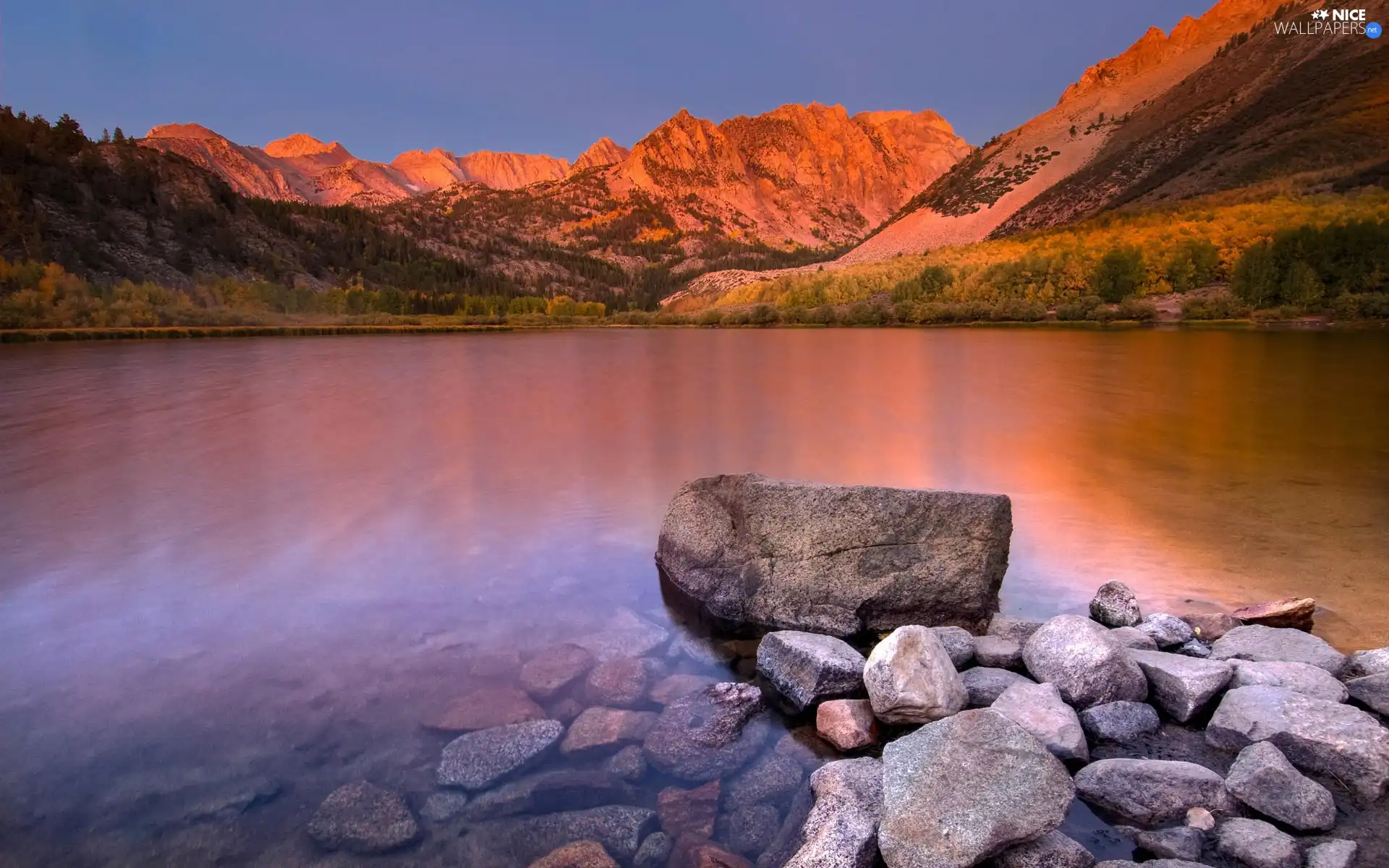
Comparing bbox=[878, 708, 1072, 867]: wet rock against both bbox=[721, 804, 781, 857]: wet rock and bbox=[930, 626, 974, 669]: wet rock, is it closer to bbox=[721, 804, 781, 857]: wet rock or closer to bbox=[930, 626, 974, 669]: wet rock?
bbox=[721, 804, 781, 857]: wet rock

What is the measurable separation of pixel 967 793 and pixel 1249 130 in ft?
391

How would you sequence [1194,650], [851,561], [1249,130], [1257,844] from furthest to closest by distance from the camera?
[1249,130], [851,561], [1194,650], [1257,844]

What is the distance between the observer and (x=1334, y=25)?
344 feet

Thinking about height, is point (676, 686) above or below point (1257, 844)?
below

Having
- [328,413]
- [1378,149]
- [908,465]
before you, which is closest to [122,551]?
[908,465]

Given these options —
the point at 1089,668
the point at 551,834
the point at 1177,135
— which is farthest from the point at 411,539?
the point at 1177,135

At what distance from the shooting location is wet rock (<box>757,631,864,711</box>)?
431 cm

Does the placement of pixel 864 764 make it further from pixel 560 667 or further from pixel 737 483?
pixel 737 483

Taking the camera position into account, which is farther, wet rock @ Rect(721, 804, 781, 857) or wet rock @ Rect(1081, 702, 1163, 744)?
wet rock @ Rect(1081, 702, 1163, 744)

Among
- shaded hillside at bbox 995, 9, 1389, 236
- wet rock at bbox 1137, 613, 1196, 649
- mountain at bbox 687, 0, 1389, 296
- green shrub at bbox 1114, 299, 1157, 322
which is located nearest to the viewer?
wet rock at bbox 1137, 613, 1196, 649

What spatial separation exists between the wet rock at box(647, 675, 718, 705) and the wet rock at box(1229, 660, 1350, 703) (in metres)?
3.17

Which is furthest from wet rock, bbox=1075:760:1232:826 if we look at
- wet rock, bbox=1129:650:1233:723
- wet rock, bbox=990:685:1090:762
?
wet rock, bbox=1129:650:1233:723

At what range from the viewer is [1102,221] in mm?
76062

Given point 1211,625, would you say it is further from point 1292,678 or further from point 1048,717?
point 1048,717
